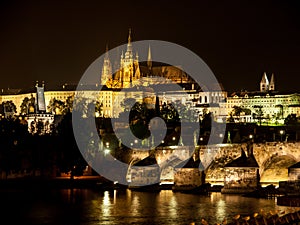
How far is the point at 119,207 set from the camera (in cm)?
2955

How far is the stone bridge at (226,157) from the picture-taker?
34.6m

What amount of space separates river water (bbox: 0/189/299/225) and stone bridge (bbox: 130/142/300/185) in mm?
2467

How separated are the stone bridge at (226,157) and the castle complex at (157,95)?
51.3 m

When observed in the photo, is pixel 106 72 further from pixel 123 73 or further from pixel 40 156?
pixel 40 156

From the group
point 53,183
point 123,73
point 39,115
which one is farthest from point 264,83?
point 53,183

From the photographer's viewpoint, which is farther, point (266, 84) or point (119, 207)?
point (266, 84)

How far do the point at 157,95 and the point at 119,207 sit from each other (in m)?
64.6

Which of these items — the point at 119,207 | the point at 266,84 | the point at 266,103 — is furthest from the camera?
the point at 266,84

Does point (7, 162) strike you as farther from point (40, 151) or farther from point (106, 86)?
point (106, 86)

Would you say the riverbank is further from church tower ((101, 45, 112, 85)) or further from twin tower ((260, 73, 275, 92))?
twin tower ((260, 73, 275, 92))

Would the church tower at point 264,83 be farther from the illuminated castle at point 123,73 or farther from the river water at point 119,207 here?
the river water at point 119,207

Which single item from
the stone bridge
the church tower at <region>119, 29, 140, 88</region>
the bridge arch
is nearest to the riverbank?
the stone bridge

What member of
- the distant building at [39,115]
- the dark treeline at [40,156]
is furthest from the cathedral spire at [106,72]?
the dark treeline at [40,156]

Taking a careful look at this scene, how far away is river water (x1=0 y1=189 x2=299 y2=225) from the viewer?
87.2ft
